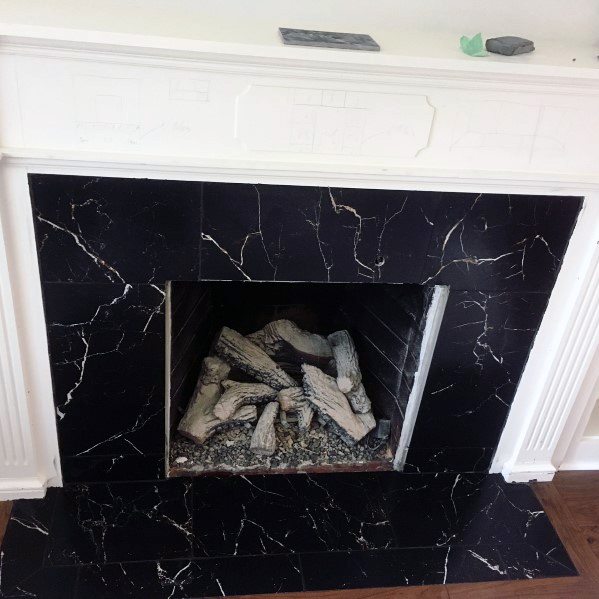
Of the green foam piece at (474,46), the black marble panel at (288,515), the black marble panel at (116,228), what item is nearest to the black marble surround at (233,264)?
the black marble panel at (116,228)

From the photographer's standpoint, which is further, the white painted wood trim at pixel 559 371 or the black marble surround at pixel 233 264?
the white painted wood trim at pixel 559 371

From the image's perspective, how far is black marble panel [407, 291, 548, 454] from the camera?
1.69 metres

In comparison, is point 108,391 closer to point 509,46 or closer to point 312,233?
point 312,233

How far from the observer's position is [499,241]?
5.19 feet

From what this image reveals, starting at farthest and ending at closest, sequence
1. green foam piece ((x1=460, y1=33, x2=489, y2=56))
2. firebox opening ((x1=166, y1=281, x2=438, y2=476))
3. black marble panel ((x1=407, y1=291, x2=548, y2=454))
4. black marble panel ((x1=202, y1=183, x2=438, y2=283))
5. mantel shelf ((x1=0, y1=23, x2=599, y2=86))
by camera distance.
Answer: firebox opening ((x1=166, y1=281, x2=438, y2=476))
black marble panel ((x1=407, y1=291, x2=548, y2=454))
black marble panel ((x1=202, y1=183, x2=438, y2=283))
green foam piece ((x1=460, y1=33, x2=489, y2=56))
mantel shelf ((x1=0, y1=23, x2=599, y2=86))

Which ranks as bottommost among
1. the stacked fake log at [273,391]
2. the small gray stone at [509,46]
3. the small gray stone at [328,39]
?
the stacked fake log at [273,391]

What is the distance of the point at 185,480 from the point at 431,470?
76cm

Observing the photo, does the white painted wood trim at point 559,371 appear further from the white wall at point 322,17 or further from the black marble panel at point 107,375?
the black marble panel at point 107,375

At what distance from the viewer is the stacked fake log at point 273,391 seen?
1.96m

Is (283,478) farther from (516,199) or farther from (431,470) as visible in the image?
(516,199)

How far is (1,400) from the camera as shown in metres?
1.61

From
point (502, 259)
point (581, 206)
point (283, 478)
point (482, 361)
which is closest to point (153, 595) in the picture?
point (283, 478)

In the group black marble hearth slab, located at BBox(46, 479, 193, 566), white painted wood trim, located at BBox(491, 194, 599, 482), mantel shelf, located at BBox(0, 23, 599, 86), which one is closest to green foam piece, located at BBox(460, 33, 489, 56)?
mantel shelf, located at BBox(0, 23, 599, 86)

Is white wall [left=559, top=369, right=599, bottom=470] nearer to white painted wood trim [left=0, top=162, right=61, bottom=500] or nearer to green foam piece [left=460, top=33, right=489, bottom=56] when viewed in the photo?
green foam piece [left=460, top=33, right=489, bottom=56]
